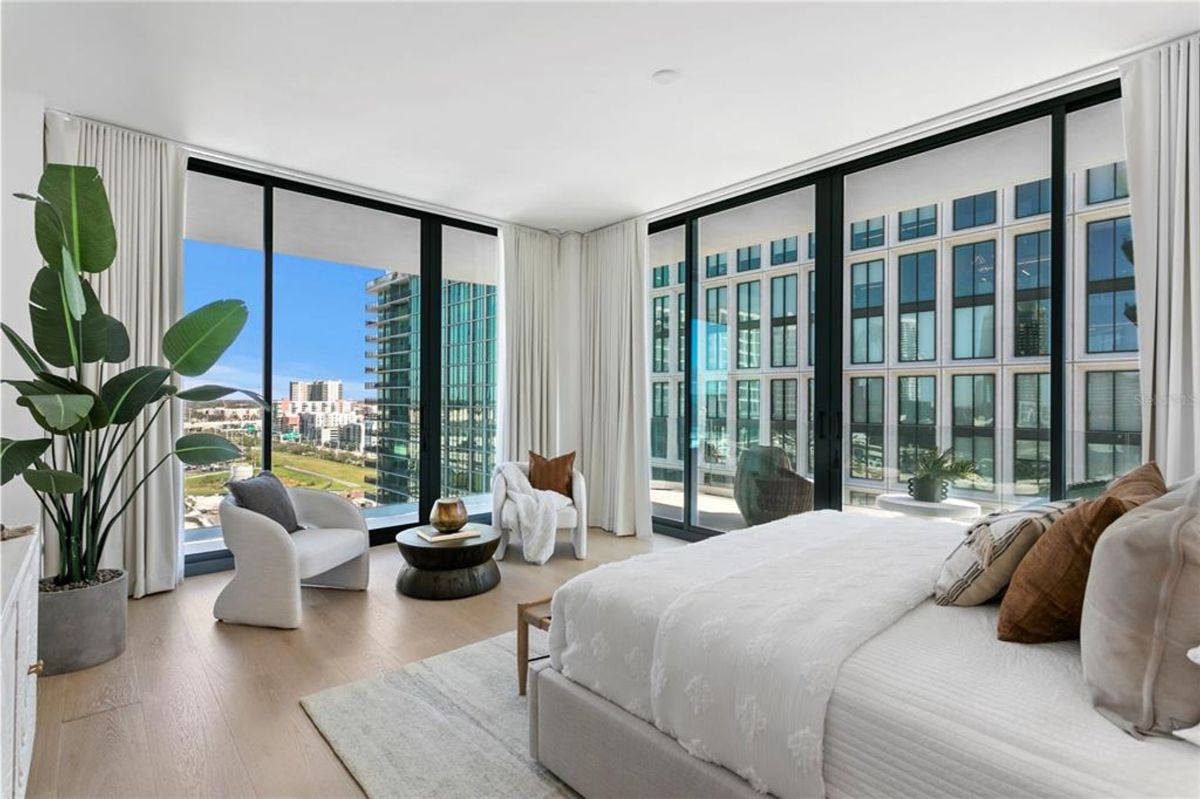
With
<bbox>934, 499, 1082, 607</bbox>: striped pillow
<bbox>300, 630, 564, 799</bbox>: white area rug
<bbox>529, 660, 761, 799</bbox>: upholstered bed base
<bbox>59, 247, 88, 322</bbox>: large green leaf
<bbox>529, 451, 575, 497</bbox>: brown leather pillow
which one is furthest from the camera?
<bbox>529, 451, 575, 497</bbox>: brown leather pillow

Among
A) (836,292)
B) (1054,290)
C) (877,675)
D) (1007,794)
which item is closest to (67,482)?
(877,675)

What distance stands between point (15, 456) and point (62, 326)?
1.89 feet

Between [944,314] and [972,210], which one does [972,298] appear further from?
[972,210]

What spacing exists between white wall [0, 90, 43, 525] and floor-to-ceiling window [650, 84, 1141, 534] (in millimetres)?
4202

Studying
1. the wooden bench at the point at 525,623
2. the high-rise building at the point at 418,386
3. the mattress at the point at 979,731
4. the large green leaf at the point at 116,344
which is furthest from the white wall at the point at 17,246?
the mattress at the point at 979,731

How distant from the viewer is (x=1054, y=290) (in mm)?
3082

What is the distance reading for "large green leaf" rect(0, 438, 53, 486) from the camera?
2393 mm

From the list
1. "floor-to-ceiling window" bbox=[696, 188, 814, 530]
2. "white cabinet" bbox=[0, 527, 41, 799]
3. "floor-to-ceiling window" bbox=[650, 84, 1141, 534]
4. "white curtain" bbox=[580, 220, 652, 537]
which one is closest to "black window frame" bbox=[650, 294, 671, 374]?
"white curtain" bbox=[580, 220, 652, 537]

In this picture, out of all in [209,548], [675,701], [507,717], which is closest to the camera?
[675,701]

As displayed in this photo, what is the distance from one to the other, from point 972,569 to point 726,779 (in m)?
0.90

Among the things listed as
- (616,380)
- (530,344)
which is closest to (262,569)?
(530,344)

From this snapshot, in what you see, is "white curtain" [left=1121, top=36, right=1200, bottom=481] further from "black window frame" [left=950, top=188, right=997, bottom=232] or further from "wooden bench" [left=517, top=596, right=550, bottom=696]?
"wooden bench" [left=517, top=596, right=550, bottom=696]

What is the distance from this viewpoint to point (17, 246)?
3146mm

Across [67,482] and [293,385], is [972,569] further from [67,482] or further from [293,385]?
[293,385]
